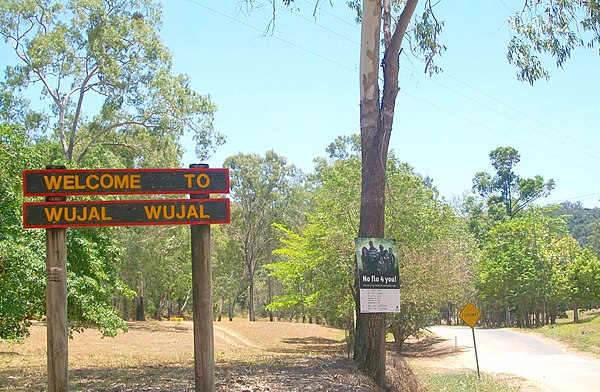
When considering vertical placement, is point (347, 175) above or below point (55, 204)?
above

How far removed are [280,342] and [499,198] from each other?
5691cm

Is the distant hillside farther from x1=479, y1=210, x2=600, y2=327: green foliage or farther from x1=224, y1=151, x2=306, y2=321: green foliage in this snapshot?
x1=224, y1=151, x2=306, y2=321: green foliage

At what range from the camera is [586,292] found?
5778 cm

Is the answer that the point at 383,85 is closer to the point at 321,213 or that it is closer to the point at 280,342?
the point at 321,213

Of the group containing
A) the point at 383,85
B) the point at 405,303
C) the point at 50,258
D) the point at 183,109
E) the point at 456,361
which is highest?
the point at 183,109

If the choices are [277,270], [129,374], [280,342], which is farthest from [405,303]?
[129,374]

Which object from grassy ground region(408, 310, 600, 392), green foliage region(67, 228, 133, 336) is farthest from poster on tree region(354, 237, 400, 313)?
green foliage region(67, 228, 133, 336)

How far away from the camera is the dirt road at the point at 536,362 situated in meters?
22.2

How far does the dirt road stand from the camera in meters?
22.2

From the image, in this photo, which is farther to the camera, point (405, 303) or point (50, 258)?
point (405, 303)

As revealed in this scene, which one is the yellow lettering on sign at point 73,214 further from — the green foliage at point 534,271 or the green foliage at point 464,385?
the green foliage at point 534,271

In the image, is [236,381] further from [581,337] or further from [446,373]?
[581,337]

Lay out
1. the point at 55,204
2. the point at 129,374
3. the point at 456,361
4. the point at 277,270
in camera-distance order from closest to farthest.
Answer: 1. the point at 55,204
2. the point at 129,374
3. the point at 456,361
4. the point at 277,270

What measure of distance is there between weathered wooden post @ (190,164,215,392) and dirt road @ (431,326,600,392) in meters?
15.2
